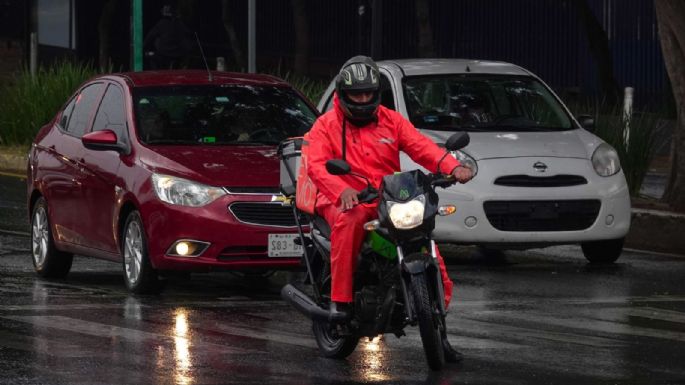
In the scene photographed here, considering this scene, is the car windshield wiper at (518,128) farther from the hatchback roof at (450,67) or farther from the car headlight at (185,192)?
the car headlight at (185,192)

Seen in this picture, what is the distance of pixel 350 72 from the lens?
9938mm

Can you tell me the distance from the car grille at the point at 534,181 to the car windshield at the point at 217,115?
5.31 feet

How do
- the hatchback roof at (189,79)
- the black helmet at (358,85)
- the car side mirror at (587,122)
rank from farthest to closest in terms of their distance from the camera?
the car side mirror at (587,122) < the hatchback roof at (189,79) < the black helmet at (358,85)

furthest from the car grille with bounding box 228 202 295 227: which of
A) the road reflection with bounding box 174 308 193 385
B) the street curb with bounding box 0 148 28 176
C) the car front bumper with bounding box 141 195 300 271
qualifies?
the street curb with bounding box 0 148 28 176

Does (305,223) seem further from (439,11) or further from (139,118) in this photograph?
(439,11)

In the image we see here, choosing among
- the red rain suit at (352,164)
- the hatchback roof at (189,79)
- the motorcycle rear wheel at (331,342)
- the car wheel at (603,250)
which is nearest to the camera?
the red rain suit at (352,164)

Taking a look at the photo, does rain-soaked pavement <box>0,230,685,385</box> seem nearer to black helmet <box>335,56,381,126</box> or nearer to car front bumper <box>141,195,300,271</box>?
car front bumper <box>141,195,300,271</box>

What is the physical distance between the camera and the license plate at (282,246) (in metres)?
12.6

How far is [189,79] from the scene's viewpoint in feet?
46.9

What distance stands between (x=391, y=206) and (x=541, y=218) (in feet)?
17.4

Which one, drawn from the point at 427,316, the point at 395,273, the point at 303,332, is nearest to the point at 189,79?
the point at 303,332

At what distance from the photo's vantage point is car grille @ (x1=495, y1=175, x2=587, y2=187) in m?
14.7

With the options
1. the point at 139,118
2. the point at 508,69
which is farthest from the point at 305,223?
the point at 508,69

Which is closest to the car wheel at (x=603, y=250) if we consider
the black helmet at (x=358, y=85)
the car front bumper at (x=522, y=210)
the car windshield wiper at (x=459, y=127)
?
the car front bumper at (x=522, y=210)
